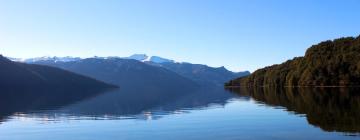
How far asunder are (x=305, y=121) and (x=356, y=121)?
7.13m

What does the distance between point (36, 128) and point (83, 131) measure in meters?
9.78

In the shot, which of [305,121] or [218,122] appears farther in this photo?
[218,122]

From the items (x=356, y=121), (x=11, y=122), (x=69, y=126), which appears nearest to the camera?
(x=356, y=121)

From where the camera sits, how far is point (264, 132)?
5625 cm

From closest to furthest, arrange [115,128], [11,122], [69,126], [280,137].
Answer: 1. [280,137]
2. [115,128]
3. [69,126]
4. [11,122]

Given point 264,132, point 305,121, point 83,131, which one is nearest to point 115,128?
point 83,131

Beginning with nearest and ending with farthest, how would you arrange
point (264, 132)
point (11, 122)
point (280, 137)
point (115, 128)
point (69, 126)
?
point (280, 137) → point (264, 132) → point (115, 128) → point (69, 126) → point (11, 122)

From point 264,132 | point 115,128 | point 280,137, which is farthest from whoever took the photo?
point 115,128

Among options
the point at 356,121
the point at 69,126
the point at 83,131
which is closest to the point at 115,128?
the point at 83,131

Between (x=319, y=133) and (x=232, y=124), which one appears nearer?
(x=319, y=133)

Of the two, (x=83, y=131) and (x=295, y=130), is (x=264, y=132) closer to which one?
(x=295, y=130)

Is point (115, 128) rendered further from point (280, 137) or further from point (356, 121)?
point (356, 121)

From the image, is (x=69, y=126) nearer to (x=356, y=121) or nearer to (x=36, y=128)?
(x=36, y=128)

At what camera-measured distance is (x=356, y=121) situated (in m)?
61.1
